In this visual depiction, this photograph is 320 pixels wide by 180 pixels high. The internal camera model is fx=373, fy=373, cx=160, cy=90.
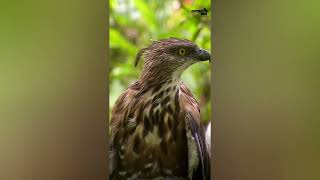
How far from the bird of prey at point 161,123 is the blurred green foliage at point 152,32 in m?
0.04

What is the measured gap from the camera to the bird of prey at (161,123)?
189 centimetres

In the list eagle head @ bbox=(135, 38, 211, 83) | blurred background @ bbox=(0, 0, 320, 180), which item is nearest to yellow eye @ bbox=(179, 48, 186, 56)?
eagle head @ bbox=(135, 38, 211, 83)

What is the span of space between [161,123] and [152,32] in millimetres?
464

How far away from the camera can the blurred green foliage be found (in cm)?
186

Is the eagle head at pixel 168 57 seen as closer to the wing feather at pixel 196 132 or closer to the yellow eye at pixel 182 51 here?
the yellow eye at pixel 182 51

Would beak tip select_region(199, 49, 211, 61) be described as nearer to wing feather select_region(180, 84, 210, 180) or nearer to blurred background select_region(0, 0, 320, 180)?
blurred background select_region(0, 0, 320, 180)

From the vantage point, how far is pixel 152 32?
1.89 meters

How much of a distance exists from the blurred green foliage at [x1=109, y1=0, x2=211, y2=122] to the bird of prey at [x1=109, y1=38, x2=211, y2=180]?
1.5 inches

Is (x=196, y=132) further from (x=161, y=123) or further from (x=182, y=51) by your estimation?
(x=182, y=51)
